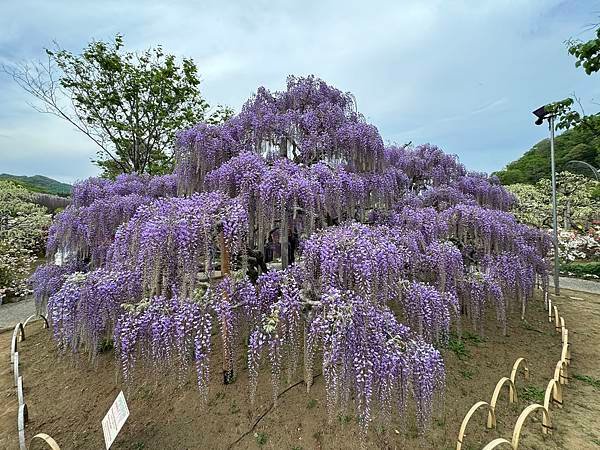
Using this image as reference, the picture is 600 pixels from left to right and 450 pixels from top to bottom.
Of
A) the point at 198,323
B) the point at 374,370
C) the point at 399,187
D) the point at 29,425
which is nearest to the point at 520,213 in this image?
the point at 399,187

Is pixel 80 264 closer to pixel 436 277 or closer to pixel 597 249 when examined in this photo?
pixel 436 277

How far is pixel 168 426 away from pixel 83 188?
14.0 ft

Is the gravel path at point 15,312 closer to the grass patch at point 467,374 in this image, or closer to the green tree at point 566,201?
the grass patch at point 467,374

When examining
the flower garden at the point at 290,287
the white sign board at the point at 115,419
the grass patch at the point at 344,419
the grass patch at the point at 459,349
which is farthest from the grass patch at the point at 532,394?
the white sign board at the point at 115,419

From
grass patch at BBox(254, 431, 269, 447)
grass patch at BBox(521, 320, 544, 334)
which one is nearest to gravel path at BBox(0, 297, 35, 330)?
grass patch at BBox(254, 431, 269, 447)

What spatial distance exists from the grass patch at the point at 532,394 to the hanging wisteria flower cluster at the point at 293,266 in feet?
3.36

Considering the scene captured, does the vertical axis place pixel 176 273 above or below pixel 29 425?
above

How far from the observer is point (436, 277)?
402 centimetres

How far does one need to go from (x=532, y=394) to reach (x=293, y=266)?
11.7 feet

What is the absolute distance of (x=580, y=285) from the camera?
10.0 m

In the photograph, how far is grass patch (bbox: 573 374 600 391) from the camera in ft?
14.0

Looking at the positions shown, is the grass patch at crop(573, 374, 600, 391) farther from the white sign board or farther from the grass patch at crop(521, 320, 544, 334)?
the white sign board

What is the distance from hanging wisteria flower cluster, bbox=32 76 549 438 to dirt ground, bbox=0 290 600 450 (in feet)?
0.93

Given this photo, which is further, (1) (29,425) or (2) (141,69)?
(2) (141,69)
